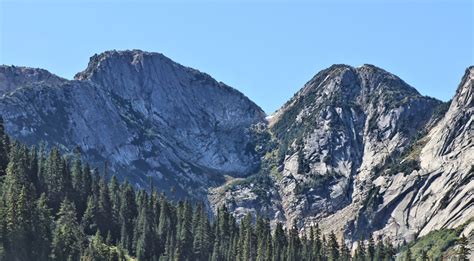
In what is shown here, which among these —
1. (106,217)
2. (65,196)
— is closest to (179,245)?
(106,217)

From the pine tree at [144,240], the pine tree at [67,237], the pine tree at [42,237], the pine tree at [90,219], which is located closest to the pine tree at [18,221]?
the pine tree at [42,237]

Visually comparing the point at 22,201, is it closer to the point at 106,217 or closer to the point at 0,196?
the point at 0,196

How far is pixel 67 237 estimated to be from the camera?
158 m

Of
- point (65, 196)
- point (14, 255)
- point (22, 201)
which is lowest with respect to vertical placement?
point (14, 255)

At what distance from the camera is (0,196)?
524 ft

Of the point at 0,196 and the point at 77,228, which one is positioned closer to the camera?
the point at 0,196

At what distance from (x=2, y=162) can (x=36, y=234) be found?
5403 cm

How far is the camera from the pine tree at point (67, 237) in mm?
151750

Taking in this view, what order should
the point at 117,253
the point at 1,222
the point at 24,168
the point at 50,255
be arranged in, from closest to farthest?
the point at 1,222 → the point at 50,255 → the point at 117,253 → the point at 24,168

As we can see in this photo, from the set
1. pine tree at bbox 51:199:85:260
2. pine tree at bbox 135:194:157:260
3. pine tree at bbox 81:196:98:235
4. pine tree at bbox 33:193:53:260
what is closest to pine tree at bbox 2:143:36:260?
pine tree at bbox 33:193:53:260

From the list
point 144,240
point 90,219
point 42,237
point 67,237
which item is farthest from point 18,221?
point 144,240

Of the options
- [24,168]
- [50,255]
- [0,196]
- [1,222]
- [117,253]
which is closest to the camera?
[1,222]

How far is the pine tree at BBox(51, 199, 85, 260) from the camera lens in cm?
15175

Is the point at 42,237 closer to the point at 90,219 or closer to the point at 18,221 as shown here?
the point at 18,221
